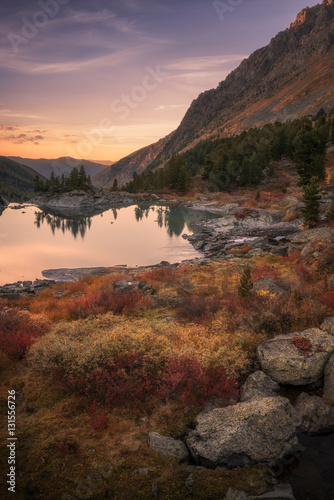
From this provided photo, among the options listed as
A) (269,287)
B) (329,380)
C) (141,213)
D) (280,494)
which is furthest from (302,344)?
(141,213)

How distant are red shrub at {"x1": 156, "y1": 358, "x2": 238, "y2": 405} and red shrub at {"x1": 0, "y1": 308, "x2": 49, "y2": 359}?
5.90 metres

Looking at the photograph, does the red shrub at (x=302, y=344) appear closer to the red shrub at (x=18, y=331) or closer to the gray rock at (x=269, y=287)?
the gray rock at (x=269, y=287)

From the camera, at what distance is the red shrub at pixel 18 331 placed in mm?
11109

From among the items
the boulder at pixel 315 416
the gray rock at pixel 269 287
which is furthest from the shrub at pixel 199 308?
the boulder at pixel 315 416

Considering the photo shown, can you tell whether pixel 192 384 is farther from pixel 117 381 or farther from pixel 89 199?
pixel 89 199

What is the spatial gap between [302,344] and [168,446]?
6.10m

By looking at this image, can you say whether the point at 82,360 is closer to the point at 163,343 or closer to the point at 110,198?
the point at 163,343

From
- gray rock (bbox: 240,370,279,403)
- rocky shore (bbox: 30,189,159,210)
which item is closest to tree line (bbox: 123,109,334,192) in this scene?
rocky shore (bbox: 30,189,159,210)

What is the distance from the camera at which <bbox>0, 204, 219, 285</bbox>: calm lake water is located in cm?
3447

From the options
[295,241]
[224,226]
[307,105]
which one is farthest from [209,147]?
[295,241]

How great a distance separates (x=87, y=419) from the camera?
816 centimetres

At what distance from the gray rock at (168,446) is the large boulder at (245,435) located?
0.22 metres

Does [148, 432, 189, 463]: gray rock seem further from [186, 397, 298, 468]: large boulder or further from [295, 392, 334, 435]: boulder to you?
[295, 392, 334, 435]: boulder

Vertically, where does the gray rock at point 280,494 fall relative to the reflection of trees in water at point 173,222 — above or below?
below
